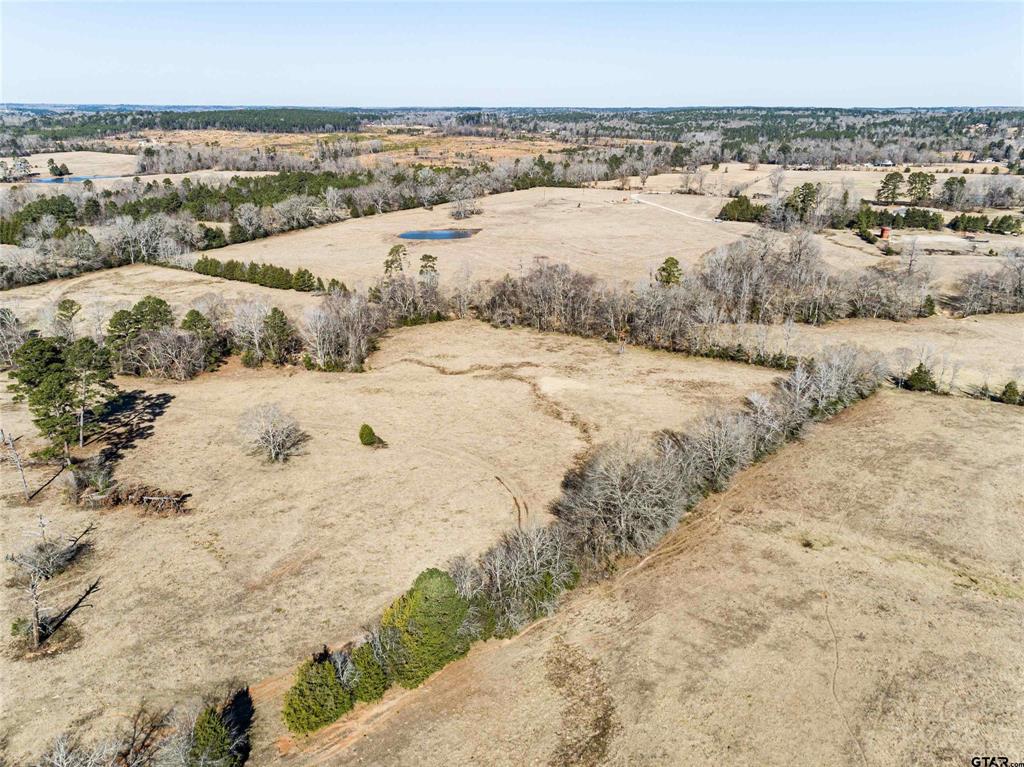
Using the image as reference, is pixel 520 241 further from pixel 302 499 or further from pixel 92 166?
pixel 92 166

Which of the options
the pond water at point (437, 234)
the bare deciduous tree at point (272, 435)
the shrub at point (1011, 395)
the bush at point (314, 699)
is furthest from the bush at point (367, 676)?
the pond water at point (437, 234)

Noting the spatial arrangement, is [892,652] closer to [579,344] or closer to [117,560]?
[117,560]

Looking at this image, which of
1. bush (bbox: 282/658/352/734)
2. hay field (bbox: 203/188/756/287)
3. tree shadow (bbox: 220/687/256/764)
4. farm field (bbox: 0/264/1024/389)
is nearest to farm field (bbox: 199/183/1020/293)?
hay field (bbox: 203/188/756/287)

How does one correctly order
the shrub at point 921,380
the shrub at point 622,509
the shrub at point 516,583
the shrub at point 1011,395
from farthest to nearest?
1. the shrub at point 921,380
2. the shrub at point 1011,395
3. the shrub at point 622,509
4. the shrub at point 516,583

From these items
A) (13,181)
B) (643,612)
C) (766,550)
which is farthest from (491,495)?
(13,181)

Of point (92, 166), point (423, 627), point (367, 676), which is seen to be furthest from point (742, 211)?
point (92, 166)

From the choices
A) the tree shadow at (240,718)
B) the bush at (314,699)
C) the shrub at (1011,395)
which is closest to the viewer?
the tree shadow at (240,718)

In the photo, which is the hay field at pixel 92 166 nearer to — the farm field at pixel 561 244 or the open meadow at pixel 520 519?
the farm field at pixel 561 244

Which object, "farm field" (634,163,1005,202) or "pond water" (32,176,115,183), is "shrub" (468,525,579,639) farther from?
"pond water" (32,176,115,183)
